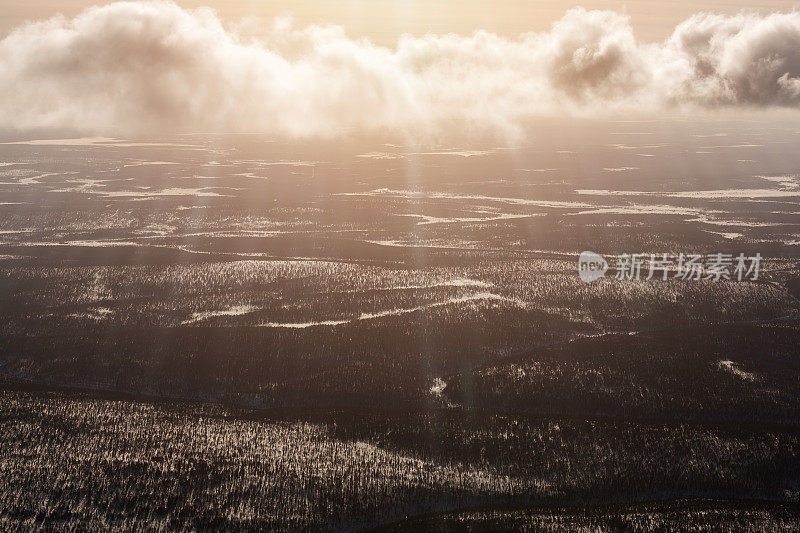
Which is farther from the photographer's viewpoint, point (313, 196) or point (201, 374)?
point (313, 196)

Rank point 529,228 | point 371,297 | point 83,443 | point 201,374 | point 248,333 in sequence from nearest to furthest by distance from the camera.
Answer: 1. point 83,443
2. point 201,374
3. point 248,333
4. point 371,297
5. point 529,228

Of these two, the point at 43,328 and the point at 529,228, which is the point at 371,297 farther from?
the point at 529,228

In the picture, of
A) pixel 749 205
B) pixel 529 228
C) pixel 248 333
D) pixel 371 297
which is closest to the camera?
pixel 248 333

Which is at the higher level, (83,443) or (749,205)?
(749,205)

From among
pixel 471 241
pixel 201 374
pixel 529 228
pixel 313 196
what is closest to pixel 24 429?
pixel 201 374

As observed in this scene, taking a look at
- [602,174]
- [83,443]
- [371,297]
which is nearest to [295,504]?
[83,443]

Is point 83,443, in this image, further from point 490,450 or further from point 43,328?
point 490,450
